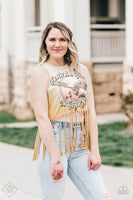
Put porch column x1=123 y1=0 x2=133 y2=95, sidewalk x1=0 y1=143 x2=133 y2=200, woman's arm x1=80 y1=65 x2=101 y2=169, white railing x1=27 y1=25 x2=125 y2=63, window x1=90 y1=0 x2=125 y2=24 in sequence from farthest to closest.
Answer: window x1=90 y1=0 x2=125 y2=24 < white railing x1=27 y1=25 x2=125 y2=63 < porch column x1=123 y1=0 x2=133 y2=95 < sidewalk x1=0 y1=143 x2=133 y2=200 < woman's arm x1=80 y1=65 x2=101 y2=169

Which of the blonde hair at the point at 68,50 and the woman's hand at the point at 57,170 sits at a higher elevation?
the blonde hair at the point at 68,50

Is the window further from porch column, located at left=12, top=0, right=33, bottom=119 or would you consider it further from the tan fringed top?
the tan fringed top

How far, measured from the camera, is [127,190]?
550cm

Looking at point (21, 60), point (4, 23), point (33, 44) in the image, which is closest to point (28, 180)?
point (33, 44)

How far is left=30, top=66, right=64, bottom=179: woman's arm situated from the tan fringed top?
0.04 meters

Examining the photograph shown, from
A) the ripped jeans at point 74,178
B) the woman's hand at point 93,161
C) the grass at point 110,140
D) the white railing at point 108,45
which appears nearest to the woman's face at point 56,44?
the ripped jeans at point 74,178

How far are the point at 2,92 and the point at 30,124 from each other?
5.62 metres

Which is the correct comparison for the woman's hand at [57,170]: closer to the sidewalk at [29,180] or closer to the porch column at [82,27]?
the sidewalk at [29,180]

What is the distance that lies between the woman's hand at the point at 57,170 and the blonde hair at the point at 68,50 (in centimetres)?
69

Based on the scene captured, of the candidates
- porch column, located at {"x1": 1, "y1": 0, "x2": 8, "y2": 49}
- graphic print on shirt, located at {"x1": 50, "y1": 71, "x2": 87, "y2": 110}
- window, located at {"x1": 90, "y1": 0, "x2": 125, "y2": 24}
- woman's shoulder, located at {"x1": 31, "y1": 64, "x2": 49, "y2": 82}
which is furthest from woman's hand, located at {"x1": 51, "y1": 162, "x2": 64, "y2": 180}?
porch column, located at {"x1": 1, "y1": 0, "x2": 8, "y2": 49}

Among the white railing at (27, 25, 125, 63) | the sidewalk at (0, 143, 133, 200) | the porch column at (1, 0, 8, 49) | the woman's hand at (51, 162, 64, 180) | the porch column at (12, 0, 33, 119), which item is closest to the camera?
the woman's hand at (51, 162, 64, 180)

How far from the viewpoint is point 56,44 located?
3281 mm

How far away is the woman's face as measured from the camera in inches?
129

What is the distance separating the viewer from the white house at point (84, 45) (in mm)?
12281
